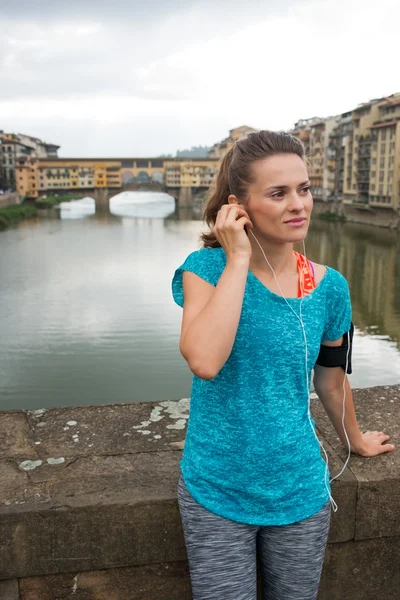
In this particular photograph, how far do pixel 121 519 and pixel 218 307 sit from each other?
57 centimetres

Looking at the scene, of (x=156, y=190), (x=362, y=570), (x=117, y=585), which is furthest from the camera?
(x=156, y=190)

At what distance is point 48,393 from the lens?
26.5 feet

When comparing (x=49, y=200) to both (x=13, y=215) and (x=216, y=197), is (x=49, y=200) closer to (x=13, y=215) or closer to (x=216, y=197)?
(x=13, y=215)

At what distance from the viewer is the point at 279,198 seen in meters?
1.10

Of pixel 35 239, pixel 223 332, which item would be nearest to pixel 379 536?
pixel 223 332

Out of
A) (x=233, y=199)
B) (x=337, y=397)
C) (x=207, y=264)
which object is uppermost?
(x=233, y=199)

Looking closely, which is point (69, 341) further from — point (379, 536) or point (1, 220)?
point (1, 220)

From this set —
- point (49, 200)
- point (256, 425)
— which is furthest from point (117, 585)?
point (49, 200)

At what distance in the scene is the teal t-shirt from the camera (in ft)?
3.45

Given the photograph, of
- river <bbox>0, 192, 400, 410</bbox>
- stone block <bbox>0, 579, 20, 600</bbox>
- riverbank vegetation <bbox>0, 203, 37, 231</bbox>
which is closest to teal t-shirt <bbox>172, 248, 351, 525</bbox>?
stone block <bbox>0, 579, 20, 600</bbox>

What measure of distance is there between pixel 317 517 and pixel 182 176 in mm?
57482

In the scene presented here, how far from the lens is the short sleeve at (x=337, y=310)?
118cm

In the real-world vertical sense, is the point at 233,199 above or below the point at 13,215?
above

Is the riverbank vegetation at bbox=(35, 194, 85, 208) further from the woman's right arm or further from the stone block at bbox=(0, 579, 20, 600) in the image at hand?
the woman's right arm
